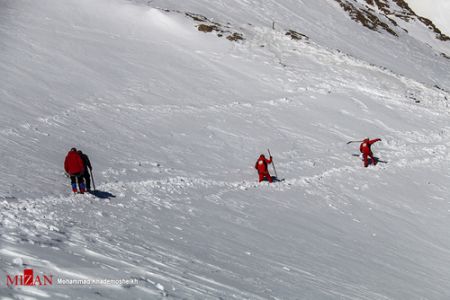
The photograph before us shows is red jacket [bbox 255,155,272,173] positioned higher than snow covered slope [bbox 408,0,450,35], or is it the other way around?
snow covered slope [bbox 408,0,450,35]

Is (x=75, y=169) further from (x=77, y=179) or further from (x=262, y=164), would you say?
(x=262, y=164)

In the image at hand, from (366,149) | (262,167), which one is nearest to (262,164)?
(262,167)

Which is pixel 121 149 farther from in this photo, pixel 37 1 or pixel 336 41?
pixel 336 41

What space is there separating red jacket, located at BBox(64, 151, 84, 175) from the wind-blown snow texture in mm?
646

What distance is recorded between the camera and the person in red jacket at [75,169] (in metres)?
14.1

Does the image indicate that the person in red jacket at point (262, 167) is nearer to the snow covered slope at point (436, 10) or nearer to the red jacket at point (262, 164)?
the red jacket at point (262, 164)

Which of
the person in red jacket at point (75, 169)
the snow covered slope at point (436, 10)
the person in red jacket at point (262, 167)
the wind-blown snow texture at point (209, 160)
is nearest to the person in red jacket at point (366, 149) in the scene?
the wind-blown snow texture at point (209, 160)

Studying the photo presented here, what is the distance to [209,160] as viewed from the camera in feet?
67.4

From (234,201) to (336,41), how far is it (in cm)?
3334

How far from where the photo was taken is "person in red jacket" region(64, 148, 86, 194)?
1408 cm

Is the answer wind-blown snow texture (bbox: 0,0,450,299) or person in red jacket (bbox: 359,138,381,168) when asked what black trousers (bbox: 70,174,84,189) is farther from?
person in red jacket (bbox: 359,138,381,168)

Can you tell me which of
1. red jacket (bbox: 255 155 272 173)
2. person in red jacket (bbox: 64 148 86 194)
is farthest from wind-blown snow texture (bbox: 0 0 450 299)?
red jacket (bbox: 255 155 272 173)

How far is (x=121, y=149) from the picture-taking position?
19.1 metres

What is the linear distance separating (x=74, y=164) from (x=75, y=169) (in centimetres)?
17
